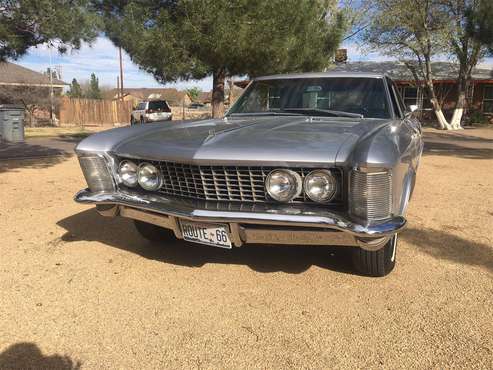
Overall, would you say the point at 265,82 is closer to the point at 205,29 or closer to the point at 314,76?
the point at 314,76

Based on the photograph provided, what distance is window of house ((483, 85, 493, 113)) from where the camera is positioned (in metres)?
25.2

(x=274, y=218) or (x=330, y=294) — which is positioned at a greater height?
(x=274, y=218)

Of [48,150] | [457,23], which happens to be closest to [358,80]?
[48,150]

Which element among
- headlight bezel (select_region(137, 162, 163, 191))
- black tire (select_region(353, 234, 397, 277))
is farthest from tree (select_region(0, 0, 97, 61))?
black tire (select_region(353, 234, 397, 277))

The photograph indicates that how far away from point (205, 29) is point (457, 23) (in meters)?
13.5

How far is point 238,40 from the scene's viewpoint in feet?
31.6

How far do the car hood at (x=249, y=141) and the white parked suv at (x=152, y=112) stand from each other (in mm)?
18923

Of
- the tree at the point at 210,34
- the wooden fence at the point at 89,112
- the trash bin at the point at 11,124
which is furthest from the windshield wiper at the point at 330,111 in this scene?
the wooden fence at the point at 89,112

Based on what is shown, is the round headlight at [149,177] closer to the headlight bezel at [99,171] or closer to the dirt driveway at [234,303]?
the headlight bezel at [99,171]

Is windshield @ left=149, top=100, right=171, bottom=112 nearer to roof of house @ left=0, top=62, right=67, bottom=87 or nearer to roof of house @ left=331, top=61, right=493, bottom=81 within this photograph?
roof of house @ left=331, top=61, right=493, bottom=81

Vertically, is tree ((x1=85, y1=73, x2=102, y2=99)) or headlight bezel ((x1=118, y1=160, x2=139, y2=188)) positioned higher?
tree ((x1=85, y1=73, x2=102, y2=99))

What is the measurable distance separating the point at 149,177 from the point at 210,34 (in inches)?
288

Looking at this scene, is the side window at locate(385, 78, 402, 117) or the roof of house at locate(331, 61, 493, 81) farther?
the roof of house at locate(331, 61, 493, 81)

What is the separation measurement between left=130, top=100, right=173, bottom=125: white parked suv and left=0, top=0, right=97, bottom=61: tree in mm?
14717
